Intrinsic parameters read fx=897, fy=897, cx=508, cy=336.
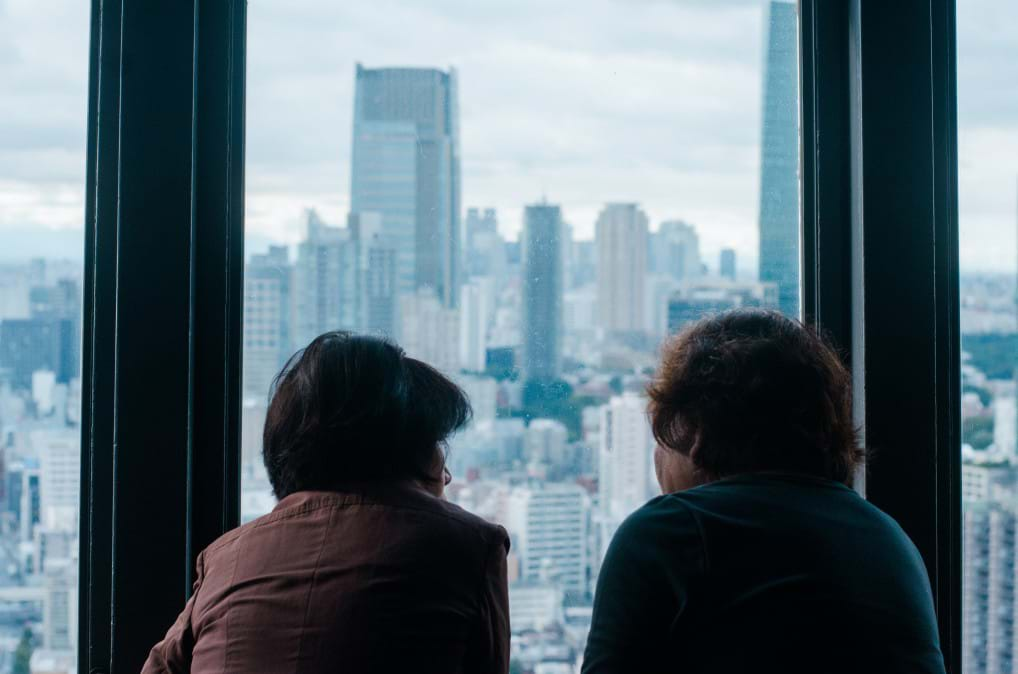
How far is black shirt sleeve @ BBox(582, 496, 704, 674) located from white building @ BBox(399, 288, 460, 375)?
23.2 inches

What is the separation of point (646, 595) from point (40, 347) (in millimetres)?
1042

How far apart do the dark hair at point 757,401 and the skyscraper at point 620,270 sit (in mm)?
346

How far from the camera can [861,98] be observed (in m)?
1.48

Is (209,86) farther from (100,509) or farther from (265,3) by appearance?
(100,509)

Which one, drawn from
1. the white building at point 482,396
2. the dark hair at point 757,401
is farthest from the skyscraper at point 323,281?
the dark hair at point 757,401

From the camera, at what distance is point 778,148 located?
156cm

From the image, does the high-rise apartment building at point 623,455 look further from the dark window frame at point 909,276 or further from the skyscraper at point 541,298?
the dark window frame at point 909,276

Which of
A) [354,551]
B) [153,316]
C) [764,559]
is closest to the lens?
[764,559]

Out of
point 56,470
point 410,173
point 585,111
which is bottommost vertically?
point 56,470

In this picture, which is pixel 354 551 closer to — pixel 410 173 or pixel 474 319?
pixel 474 319

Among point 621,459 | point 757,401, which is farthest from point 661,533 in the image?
point 621,459

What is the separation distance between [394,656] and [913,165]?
43.8 inches

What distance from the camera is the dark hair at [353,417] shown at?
1166 mm

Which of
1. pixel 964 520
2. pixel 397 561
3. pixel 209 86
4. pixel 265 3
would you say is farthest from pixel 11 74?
pixel 964 520
